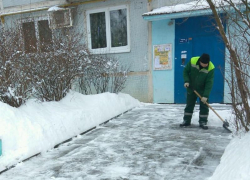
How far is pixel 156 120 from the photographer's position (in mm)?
5609

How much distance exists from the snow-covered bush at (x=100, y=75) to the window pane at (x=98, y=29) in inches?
57.8

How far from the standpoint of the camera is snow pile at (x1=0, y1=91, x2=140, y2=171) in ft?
11.0

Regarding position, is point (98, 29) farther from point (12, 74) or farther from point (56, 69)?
point (12, 74)

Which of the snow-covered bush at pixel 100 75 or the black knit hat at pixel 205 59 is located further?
the snow-covered bush at pixel 100 75

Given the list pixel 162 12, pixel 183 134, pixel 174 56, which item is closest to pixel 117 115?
pixel 183 134

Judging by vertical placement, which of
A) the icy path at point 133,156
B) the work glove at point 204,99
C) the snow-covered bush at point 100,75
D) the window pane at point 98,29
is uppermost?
the window pane at point 98,29

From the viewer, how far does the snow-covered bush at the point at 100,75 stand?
660cm

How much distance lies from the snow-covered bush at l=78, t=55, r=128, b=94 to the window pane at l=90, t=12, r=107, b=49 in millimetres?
1469

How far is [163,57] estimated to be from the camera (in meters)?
7.61

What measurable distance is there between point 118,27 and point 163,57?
2.07 meters

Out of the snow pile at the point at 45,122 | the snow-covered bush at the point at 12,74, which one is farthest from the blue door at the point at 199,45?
the snow-covered bush at the point at 12,74

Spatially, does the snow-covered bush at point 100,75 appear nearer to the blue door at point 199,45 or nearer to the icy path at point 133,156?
the blue door at point 199,45

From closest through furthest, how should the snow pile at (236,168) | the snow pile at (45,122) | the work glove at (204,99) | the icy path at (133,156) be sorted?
the snow pile at (236,168) < the icy path at (133,156) < the snow pile at (45,122) < the work glove at (204,99)

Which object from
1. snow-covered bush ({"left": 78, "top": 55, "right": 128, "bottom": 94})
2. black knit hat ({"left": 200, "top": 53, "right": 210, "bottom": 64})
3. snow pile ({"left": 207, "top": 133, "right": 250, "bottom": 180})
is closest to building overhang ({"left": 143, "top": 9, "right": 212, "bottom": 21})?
snow-covered bush ({"left": 78, "top": 55, "right": 128, "bottom": 94})
